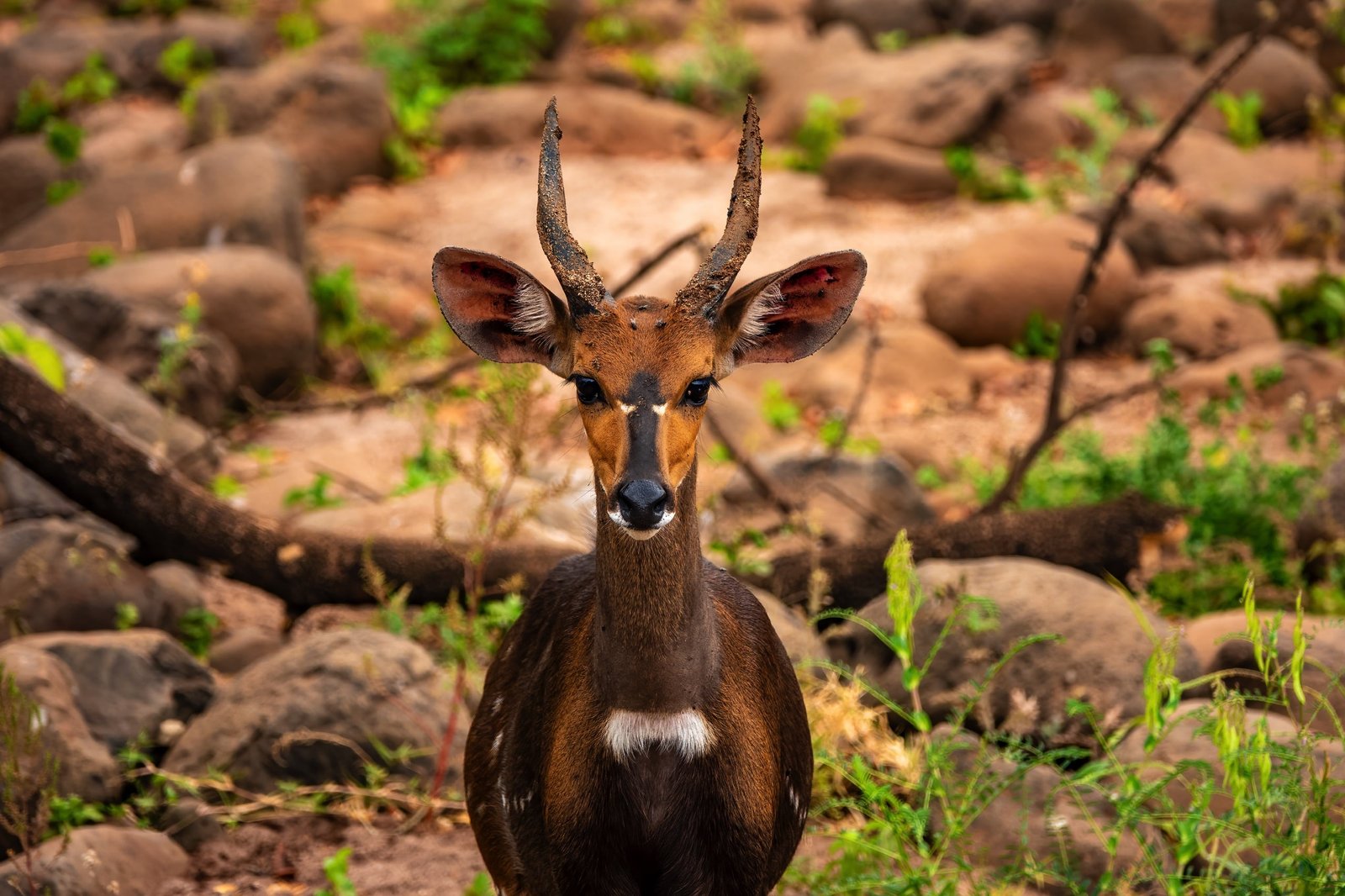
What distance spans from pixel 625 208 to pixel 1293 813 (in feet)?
33.4

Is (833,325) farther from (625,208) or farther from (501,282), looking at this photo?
(625,208)

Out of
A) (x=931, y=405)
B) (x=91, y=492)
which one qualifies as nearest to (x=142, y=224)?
(x=91, y=492)

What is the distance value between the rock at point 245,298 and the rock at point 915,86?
6.11m

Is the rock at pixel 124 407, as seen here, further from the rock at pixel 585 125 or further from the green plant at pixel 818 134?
the green plant at pixel 818 134

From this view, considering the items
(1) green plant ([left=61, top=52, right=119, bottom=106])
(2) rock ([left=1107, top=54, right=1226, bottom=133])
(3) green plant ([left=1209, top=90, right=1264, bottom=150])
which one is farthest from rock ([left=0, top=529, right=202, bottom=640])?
(3) green plant ([left=1209, top=90, right=1264, bottom=150])

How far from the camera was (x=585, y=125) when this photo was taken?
49.9 ft

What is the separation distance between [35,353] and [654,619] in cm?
564

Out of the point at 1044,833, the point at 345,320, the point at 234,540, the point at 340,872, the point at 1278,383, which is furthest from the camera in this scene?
the point at 345,320

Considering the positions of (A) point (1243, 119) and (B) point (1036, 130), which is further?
(B) point (1036, 130)

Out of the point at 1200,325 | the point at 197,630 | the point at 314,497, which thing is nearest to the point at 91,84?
the point at 314,497

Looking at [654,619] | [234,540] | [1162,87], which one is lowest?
[234,540]

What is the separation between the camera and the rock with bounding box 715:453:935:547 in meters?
7.86

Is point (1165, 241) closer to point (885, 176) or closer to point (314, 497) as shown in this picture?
point (885, 176)

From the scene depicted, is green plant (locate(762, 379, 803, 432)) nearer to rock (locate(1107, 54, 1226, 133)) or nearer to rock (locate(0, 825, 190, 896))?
rock (locate(1107, 54, 1226, 133))
